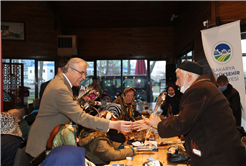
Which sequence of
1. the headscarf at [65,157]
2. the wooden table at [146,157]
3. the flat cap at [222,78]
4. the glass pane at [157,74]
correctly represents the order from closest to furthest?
1. the headscarf at [65,157]
2. the wooden table at [146,157]
3. the flat cap at [222,78]
4. the glass pane at [157,74]

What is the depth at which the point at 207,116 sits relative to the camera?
144cm

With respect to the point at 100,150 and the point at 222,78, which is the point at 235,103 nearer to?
the point at 222,78

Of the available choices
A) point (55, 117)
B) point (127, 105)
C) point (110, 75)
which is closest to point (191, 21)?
point (127, 105)

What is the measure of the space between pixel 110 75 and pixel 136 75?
51.1 inches

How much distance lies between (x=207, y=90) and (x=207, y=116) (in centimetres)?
21

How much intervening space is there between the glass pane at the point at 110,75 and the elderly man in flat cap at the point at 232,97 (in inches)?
235

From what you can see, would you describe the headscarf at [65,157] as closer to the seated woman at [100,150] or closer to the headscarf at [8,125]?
the seated woman at [100,150]

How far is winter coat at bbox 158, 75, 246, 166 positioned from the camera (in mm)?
1396

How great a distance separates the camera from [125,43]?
29.0 ft

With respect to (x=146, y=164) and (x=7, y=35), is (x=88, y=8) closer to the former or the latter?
(x=7, y=35)

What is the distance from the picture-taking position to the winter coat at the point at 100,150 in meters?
1.87

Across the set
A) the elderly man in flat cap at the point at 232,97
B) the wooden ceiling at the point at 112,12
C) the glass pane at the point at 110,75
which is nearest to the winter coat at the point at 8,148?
the elderly man in flat cap at the point at 232,97

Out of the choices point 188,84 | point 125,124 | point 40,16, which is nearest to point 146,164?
point 125,124

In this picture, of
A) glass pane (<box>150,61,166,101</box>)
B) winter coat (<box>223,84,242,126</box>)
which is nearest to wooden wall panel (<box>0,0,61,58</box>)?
glass pane (<box>150,61,166,101</box>)
